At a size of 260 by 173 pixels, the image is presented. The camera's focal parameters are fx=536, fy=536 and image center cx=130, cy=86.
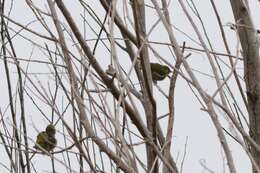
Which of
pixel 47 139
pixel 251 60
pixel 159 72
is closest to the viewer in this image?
pixel 251 60

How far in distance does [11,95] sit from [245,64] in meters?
0.78

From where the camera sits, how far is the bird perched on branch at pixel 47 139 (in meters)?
1.47

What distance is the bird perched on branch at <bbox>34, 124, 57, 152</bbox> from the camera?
147 cm

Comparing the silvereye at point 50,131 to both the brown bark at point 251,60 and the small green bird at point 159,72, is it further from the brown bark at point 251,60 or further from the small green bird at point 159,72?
the brown bark at point 251,60

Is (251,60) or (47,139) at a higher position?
(251,60)

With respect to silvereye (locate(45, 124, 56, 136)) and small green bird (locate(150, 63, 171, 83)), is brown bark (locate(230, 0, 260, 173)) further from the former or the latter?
silvereye (locate(45, 124, 56, 136))

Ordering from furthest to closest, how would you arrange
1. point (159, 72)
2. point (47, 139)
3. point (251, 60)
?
point (47, 139), point (159, 72), point (251, 60)

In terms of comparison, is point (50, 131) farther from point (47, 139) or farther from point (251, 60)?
point (251, 60)

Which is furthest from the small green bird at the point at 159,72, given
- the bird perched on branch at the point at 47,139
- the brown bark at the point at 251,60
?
the bird perched on branch at the point at 47,139

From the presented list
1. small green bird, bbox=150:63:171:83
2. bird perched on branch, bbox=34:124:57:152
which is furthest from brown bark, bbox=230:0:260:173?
bird perched on branch, bbox=34:124:57:152

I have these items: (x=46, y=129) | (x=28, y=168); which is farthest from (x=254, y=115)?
(x=28, y=168)

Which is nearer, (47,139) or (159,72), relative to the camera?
(159,72)

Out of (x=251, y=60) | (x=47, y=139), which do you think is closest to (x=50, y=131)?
(x=47, y=139)

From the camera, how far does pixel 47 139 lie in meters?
1.47
